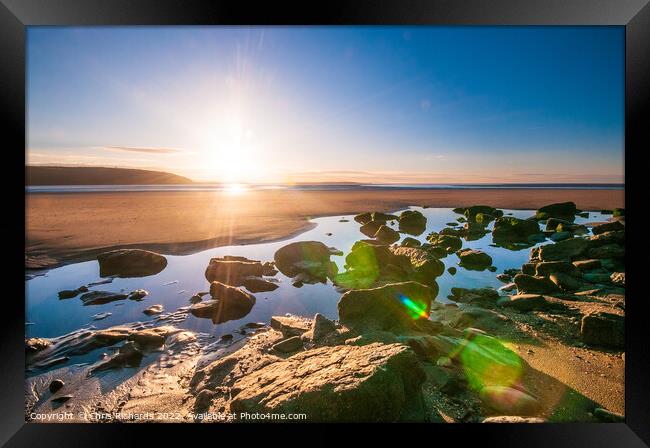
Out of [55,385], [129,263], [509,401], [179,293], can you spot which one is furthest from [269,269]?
[509,401]

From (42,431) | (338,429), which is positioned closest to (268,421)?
(338,429)

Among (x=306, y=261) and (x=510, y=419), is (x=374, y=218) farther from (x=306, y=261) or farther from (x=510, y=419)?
(x=510, y=419)

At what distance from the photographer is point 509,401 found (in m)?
2.29

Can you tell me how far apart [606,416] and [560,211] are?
354 inches

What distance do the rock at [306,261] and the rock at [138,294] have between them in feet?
7.42

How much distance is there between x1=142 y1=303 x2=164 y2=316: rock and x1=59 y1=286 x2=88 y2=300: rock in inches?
44.6

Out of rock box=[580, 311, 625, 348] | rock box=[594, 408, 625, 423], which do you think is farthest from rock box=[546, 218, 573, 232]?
rock box=[594, 408, 625, 423]

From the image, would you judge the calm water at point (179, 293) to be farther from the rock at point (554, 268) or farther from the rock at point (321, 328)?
the rock at point (554, 268)

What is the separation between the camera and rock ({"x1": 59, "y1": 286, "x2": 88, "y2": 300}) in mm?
3795

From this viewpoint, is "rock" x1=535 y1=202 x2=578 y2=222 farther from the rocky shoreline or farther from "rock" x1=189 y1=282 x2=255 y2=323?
"rock" x1=189 y1=282 x2=255 y2=323

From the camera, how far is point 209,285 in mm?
4512

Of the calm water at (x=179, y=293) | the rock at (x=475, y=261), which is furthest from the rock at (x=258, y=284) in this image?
the rock at (x=475, y=261)

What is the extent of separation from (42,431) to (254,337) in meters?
1.88

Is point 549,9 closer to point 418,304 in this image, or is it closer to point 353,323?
point 418,304
